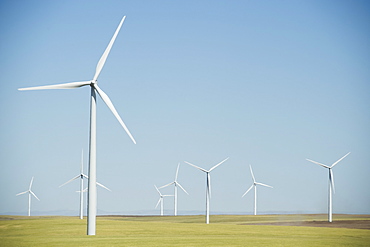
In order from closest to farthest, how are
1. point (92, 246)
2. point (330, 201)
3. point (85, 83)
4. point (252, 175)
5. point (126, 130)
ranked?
1. point (92, 246)
2. point (126, 130)
3. point (85, 83)
4. point (330, 201)
5. point (252, 175)

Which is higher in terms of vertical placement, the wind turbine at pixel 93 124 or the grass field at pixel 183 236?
the wind turbine at pixel 93 124

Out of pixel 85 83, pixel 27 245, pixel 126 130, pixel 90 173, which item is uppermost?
pixel 85 83

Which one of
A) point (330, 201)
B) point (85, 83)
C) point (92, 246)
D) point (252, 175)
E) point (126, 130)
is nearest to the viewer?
point (92, 246)

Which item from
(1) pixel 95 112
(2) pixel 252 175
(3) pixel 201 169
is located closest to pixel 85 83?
(1) pixel 95 112

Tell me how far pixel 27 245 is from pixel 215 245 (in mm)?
12989

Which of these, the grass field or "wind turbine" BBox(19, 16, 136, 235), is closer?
the grass field

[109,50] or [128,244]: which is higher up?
[109,50]

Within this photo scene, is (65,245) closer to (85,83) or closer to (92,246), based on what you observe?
(92,246)

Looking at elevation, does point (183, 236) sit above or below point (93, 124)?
below

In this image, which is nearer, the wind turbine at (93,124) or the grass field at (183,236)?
the grass field at (183,236)

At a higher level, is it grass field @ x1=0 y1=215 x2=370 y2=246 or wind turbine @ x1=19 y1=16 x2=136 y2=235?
wind turbine @ x1=19 y1=16 x2=136 y2=235

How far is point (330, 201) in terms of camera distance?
3922 inches

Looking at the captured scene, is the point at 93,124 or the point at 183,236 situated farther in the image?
the point at 183,236

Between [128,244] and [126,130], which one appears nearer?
[128,244]
